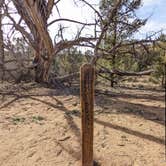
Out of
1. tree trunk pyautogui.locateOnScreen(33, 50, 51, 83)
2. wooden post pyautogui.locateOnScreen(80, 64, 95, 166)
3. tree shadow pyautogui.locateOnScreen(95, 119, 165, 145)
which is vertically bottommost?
tree shadow pyautogui.locateOnScreen(95, 119, 165, 145)

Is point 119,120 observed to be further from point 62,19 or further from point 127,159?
point 62,19

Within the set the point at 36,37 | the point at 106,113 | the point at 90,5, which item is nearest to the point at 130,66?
the point at 90,5

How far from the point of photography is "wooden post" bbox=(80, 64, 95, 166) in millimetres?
2379

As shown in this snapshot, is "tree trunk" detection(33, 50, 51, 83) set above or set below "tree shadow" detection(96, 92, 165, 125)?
above

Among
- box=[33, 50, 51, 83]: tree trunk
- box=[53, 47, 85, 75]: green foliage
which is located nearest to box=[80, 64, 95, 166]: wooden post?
box=[33, 50, 51, 83]: tree trunk

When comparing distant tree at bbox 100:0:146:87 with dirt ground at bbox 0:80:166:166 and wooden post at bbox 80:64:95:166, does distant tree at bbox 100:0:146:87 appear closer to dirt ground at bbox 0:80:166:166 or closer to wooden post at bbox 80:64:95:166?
dirt ground at bbox 0:80:166:166

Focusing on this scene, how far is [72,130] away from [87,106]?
2324 mm

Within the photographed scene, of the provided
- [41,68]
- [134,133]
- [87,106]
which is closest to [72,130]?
[134,133]

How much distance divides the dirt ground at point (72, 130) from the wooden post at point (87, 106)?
1264 mm

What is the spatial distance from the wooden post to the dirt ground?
1.26 meters

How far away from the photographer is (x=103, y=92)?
771 centimetres

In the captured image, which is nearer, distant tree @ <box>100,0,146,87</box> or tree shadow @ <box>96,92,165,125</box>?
tree shadow @ <box>96,92,165,125</box>

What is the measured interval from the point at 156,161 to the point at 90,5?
572 cm

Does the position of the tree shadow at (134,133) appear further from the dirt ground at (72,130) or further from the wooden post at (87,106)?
the wooden post at (87,106)
